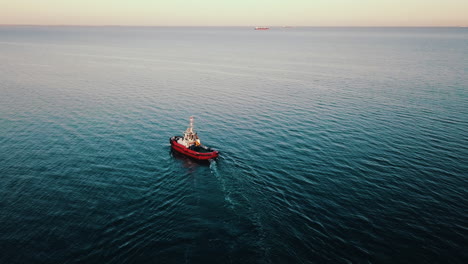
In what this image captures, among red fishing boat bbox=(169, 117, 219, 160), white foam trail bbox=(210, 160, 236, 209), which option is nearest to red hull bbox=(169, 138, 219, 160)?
red fishing boat bbox=(169, 117, 219, 160)

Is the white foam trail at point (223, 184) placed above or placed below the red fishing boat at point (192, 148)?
below

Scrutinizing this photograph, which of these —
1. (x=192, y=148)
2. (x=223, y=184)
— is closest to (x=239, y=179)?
(x=223, y=184)

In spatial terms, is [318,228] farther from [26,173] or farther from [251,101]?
[251,101]

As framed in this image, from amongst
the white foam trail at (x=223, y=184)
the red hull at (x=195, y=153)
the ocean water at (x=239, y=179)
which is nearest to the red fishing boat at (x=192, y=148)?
the red hull at (x=195, y=153)

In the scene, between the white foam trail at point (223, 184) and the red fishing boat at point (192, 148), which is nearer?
the white foam trail at point (223, 184)

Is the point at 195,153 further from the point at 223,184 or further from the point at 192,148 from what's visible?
the point at 223,184

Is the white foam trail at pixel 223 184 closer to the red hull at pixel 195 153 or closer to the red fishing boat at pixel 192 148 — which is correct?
the red hull at pixel 195 153

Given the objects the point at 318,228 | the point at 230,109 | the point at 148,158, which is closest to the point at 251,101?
the point at 230,109

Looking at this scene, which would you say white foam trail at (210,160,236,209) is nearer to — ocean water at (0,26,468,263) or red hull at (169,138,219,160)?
ocean water at (0,26,468,263)

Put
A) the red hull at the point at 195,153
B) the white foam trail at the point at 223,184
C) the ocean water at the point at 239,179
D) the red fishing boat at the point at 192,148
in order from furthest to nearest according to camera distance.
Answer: the red fishing boat at the point at 192,148, the red hull at the point at 195,153, the white foam trail at the point at 223,184, the ocean water at the point at 239,179
